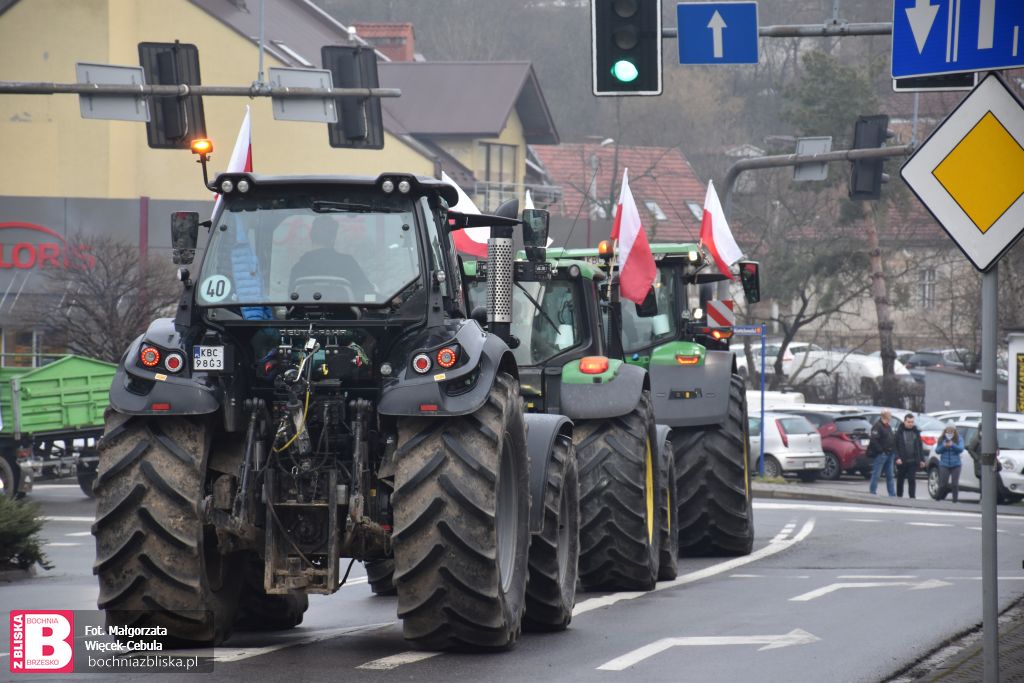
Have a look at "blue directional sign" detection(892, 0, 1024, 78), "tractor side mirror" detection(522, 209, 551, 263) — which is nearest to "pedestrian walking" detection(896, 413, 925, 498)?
"tractor side mirror" detection(522, 209, 551, 263)

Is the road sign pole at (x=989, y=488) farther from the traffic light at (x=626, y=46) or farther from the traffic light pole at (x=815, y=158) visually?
the traffic light pole at (x=815, y=158)

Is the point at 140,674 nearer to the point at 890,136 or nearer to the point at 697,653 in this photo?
the point at 697,653

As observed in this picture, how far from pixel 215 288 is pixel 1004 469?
24882mm

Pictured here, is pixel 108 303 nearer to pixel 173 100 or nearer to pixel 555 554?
pixel 173 100

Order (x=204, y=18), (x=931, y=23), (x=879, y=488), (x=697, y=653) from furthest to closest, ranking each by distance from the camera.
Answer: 1. (x=204, y=18)
2. (x=879, y=488)
3. (x=697, y=653)
4. (x=931, y=23)

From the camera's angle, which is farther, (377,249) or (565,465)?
(565,465)

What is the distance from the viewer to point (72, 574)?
15953mm

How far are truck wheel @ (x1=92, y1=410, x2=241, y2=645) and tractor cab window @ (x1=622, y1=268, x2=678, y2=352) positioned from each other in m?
8.91

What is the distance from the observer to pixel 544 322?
1350cm

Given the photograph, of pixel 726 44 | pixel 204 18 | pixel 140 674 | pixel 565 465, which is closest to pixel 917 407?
pixel 204 18

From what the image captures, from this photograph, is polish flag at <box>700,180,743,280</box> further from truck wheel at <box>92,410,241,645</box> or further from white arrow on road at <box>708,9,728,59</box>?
truck wheel at <box>92,410,241,645</box>

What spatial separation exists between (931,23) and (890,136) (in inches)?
666

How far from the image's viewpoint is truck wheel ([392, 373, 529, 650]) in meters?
8.24

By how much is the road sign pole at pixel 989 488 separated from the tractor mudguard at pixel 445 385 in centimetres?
249
